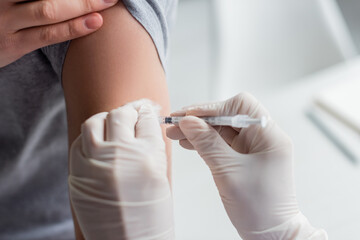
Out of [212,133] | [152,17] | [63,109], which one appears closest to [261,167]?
[212,133]

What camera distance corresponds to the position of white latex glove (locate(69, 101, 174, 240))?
73 centimetres

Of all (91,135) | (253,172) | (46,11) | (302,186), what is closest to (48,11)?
(46,11)

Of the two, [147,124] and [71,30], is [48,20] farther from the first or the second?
[147,124]

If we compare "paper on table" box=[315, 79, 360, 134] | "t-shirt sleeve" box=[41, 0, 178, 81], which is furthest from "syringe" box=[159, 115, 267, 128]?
"paper on table" box=[315, 79, 360, 134]

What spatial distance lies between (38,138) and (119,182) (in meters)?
0.41

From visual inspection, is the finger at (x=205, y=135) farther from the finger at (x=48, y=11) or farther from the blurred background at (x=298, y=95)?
the blurred background at (x=298, y=95)

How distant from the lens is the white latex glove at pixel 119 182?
2.39 feet

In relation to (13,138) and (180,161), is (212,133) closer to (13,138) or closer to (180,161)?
(13,138)

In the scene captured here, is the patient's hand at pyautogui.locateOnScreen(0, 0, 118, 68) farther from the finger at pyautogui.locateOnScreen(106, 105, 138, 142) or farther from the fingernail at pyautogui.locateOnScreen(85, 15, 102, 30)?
the finger at pyautogui.locateOnScreen(106, 105, 138, 142)

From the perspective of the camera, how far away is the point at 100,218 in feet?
2.42

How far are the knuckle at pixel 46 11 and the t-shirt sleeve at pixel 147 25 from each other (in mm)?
69

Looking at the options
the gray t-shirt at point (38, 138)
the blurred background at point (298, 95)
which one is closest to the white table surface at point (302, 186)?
the blurred background at point (298, 95)

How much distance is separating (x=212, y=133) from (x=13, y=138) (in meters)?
0.52

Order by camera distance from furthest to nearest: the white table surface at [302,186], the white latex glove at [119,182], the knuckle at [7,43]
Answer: the white table surface at [302,186] < the knuckle at [7,43] < the white latex glove at [119,182]
